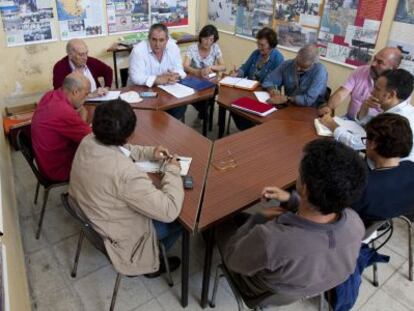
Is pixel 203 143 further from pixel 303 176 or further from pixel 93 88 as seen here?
pixel 93 88

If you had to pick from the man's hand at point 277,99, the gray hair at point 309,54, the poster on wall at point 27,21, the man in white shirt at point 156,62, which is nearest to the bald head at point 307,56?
the gray hair at point 309,54

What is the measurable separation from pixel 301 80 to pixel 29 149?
2290mm

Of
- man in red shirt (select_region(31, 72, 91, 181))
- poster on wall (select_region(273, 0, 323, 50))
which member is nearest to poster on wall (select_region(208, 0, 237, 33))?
poster on wall (select_region(273, 0, 323, 50))

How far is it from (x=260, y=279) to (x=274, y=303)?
0.19m

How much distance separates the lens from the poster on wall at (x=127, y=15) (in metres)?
4.22

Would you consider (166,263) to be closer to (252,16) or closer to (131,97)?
(131,97)

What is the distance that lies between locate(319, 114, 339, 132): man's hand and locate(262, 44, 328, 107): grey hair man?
0.35 metres

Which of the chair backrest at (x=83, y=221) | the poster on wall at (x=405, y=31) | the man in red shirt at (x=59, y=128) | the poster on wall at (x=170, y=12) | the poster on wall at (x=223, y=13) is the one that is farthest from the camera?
the poster on wall at (x=223, y=13)

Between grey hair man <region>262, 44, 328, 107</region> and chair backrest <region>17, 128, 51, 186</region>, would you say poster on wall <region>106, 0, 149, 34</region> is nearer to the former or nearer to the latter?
grey hair man <region>262, 44, 328, 107</region>

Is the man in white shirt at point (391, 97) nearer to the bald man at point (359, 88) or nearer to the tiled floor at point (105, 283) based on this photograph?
the bald man at point (359, 88)

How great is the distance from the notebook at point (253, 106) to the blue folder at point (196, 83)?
1.41 feet

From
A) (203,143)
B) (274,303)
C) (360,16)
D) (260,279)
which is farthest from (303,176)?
(360,16)

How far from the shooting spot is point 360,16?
3.47m

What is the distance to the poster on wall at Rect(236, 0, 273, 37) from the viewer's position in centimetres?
431
